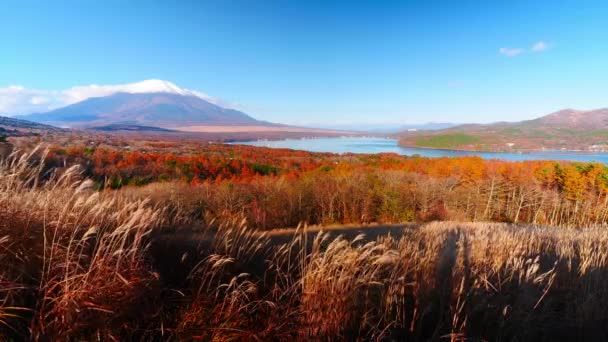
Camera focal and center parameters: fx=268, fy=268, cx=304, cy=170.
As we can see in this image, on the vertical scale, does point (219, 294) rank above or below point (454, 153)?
below

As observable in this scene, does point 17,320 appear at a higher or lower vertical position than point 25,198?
lower

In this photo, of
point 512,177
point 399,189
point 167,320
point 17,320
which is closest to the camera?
point 17,320

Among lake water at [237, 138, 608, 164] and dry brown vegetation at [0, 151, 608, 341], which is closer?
dry brown vegetation at [0, 151, 608, 341]

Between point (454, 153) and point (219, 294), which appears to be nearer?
point (219, 294)

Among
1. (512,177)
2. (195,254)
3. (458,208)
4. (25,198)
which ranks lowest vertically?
(458,208)

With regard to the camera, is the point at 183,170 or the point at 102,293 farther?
the point at 183,170

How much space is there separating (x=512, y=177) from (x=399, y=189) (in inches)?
848

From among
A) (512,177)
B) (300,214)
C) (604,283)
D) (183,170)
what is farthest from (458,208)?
(183,170)

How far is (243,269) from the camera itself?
336 centimetres

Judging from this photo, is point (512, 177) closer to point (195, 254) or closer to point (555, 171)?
point (555, 171)

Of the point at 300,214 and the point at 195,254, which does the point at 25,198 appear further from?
the point at 300,214

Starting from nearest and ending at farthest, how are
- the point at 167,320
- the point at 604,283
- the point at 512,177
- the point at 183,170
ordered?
the point at 167,320 → the point at 604,283 → the point at 512,177 → the point at 183,170

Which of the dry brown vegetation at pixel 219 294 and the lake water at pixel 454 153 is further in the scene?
the lake water at pixel 454 153

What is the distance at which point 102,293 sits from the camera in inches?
82.2
